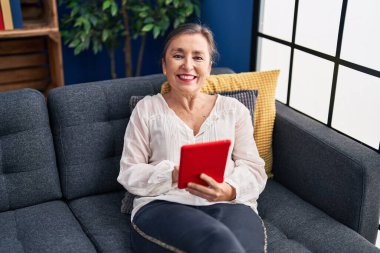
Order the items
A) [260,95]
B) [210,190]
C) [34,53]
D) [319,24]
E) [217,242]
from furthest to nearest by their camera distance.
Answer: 1. [34,53]
2. [319,24]
3. [260,95]
4. [210,190]
5. [217,242]

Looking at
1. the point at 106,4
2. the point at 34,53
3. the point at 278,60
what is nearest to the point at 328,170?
the point at 278,60

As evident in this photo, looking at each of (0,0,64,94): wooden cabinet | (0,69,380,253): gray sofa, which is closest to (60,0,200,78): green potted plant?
(0,0,64,94): wooden cabinet

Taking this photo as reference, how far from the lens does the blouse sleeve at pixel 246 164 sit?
154 cm

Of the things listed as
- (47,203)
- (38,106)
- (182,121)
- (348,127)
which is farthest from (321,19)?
(47,203)

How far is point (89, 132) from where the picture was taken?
5.73 ft

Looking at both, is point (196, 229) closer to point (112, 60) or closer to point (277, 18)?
point (277, 18)

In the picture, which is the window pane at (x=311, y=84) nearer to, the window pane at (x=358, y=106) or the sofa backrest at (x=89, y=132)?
the window pane at (x=358, y=106)

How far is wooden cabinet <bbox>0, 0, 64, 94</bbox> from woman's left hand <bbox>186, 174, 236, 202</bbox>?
1716mm

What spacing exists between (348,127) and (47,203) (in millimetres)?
1364

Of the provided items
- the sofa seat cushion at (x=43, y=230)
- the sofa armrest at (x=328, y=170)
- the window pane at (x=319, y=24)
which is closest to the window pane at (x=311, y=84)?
the window pane at (x=319, y=24)

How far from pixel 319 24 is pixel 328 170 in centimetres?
85

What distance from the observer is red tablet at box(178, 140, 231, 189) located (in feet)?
3.98

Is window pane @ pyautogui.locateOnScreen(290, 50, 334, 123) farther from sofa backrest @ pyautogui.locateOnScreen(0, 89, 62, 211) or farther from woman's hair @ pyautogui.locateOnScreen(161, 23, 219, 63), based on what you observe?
sofa backrest @ pyautogui.locateOnScreen(0, 89, 62, 211)

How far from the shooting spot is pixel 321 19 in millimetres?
2178
